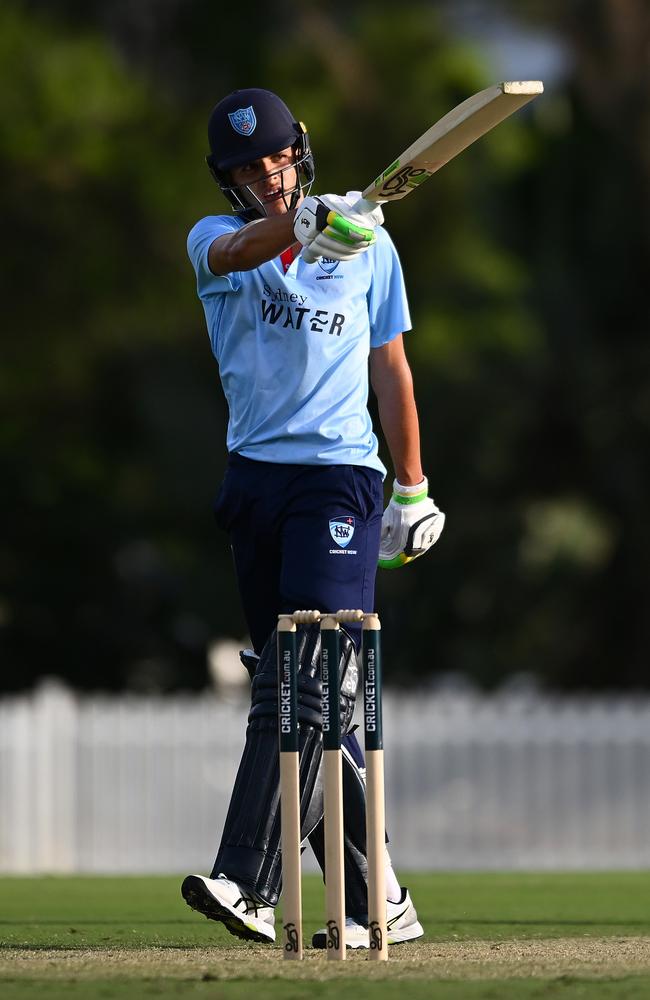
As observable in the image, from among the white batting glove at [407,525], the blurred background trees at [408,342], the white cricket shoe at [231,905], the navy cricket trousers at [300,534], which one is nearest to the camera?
the white cricket shoe at [231,905]

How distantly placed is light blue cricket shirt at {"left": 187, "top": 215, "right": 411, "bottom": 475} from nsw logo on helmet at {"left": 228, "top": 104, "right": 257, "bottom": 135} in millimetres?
215

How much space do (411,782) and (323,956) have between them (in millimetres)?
9516

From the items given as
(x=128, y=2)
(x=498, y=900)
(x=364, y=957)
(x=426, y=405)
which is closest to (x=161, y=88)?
(x=128, y=2)

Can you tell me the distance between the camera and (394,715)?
43.1 ft

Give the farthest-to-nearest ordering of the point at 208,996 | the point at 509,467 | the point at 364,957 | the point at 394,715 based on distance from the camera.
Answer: the point at 509,467, the point at 394,715, the point at 364,957, the point at 208,996

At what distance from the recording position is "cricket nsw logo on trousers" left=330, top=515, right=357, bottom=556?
4.13 metres

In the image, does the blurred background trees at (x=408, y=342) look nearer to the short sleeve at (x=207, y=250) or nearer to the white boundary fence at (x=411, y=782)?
the white boundary fence at (x=411, y=782)

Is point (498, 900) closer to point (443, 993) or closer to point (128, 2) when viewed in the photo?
point (443, 993)

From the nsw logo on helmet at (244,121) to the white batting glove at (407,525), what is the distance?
0.97 meters

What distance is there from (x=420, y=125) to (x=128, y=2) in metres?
5.84

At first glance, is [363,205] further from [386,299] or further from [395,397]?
[395,397]

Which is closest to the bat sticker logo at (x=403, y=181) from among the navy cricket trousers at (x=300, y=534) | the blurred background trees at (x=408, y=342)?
the navy cricket trousers at (x=300, y=534)

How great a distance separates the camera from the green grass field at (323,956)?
3148 mm

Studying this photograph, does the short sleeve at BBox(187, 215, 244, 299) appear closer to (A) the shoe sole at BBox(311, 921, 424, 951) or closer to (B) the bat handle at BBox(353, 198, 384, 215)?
(B) the bat handle at BBox(353, 198, 384, 215)
